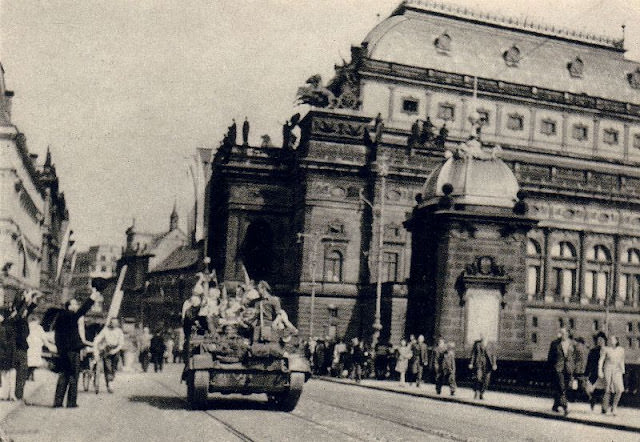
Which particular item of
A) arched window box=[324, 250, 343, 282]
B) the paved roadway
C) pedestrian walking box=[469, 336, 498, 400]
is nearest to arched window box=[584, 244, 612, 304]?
arched window box=[324, 250, 343, 282]

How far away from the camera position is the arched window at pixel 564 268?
244ft

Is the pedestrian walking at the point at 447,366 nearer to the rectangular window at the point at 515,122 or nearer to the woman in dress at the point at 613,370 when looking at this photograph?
the woman in dress at the point at 613,370

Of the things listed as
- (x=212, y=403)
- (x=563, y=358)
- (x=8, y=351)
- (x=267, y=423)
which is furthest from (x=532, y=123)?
(x=267, y=423)

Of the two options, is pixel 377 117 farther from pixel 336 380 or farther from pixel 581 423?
pixel 581 423

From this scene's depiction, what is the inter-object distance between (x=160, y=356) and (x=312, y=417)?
24033mm

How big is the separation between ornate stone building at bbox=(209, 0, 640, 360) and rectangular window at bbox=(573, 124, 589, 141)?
0.59 ft

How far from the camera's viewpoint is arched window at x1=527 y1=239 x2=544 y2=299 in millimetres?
73688

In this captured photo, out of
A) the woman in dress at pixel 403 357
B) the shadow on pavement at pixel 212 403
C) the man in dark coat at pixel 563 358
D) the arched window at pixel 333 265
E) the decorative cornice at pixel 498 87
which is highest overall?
the decorative cornice at pixel 498 87

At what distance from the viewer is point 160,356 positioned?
132 ft

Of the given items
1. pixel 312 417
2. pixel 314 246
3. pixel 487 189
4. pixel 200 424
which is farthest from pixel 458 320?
pixel 314 246

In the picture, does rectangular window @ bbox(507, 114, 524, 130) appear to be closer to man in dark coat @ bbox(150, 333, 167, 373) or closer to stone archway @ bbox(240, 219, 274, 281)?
stone archway @ bbox(240, 219, 274, 281)

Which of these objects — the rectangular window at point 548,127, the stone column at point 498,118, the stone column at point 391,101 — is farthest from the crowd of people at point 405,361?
the rectangular window at point 548,127

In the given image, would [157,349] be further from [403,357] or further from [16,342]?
[16,342]

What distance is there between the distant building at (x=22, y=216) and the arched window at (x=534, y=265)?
35.0 meters
